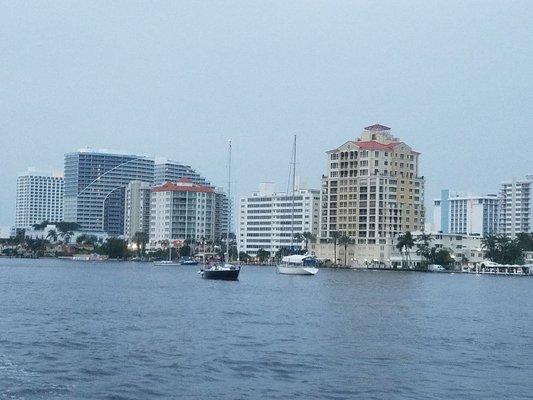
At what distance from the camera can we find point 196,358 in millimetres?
33000

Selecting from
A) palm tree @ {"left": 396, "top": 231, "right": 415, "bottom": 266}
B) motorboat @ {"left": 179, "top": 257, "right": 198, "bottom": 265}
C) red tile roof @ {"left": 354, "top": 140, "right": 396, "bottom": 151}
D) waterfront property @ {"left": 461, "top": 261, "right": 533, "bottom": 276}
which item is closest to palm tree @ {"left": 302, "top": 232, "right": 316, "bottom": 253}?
red tile roof @ {"left": 354, "top": 140, "right": 396, "bottom": 151}

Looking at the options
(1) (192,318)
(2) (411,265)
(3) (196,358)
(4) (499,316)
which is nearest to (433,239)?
(2) (411,265)

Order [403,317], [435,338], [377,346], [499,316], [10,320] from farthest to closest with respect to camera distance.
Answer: [499,316] → [403,317] → [10,320] → [435,338] → [377,346]

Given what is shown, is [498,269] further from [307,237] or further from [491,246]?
[307,237]

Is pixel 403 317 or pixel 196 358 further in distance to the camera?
pixel 403 317

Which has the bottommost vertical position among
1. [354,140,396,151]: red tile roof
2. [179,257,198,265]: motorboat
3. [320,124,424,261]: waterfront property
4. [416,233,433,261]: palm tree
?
[179,257,198,265]: motorboat

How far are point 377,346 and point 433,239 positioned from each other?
137 m

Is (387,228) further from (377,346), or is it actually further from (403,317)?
(377,346)

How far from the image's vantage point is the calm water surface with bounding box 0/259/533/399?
90.7 feet

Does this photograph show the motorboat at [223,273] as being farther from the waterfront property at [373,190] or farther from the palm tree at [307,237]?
the palm tree at [307,237]

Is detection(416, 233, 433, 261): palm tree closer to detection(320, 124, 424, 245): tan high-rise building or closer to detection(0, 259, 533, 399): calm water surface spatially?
detection(320, 124, 424, 245): tan high-rise building

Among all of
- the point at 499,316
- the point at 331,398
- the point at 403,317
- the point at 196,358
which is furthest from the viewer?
the point at 499,316

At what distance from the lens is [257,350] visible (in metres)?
35.4

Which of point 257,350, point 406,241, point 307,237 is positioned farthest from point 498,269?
point 257,350
